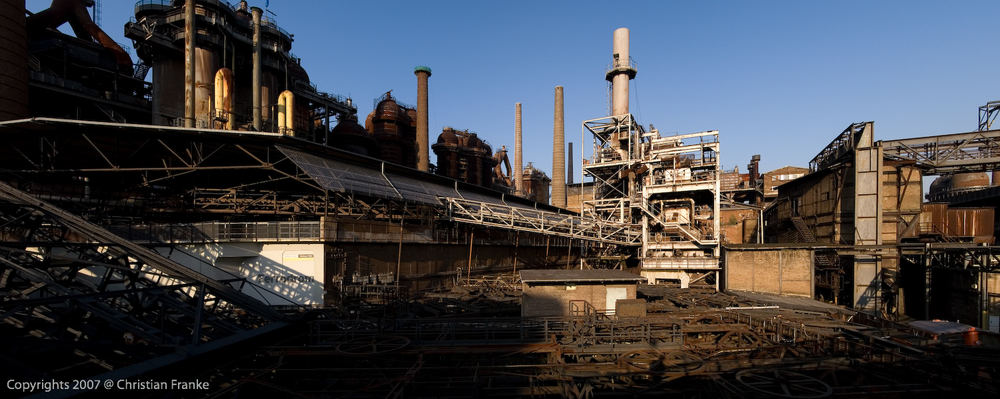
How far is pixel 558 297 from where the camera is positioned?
599 inches

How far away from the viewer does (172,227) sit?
19.8 meters

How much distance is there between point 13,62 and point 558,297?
1353 inches

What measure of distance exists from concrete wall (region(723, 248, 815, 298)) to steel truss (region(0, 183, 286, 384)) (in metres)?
25.8

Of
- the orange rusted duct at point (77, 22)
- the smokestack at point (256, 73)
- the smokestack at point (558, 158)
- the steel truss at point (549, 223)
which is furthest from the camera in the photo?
the smokestack at point (558, 158)

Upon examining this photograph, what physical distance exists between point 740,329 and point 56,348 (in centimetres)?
1781

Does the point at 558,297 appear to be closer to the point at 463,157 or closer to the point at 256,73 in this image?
the point at 256,73

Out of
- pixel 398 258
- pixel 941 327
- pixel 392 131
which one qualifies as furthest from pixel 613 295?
pixel 392 131

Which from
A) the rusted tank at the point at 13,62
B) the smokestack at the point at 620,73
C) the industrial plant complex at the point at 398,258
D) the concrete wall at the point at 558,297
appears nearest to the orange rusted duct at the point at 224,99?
the industrial plant complex at the point at 398,258

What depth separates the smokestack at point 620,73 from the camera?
35.3m

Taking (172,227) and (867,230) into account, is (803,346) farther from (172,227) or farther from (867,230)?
(172,227)

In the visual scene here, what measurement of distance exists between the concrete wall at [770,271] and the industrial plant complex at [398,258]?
11 cm

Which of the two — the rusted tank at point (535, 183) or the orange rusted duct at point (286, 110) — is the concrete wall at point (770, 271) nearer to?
the orange rusted duct at point (286, 110)

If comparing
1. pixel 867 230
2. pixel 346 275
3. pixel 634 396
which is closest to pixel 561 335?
pixel 634 396

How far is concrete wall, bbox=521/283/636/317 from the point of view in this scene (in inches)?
591
